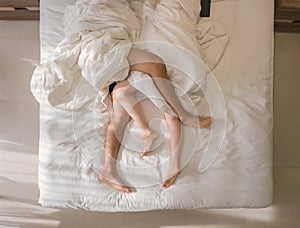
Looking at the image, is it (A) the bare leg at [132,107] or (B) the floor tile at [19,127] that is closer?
(A) the bare leg at [132,107]

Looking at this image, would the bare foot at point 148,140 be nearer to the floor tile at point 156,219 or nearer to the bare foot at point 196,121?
the bare foot at point 196,121

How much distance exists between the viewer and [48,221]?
2291mm

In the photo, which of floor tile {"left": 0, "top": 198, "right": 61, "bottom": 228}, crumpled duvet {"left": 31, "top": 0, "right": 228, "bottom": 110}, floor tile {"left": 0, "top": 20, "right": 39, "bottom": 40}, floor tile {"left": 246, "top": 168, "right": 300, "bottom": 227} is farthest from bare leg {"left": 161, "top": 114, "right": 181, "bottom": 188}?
floor tile {"left": 0, "top": 20, "right": 39, "bottom": 40}

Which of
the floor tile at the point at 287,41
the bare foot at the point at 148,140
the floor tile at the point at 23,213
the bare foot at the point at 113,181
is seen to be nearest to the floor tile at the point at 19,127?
the floor tile at the point at 23,213

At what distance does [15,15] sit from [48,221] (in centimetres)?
116

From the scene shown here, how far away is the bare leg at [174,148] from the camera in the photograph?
1.81m

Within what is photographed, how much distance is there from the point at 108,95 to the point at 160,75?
0.83 feet

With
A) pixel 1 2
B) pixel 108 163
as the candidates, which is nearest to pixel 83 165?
pixel 108 163

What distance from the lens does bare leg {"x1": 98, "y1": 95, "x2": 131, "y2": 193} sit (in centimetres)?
183

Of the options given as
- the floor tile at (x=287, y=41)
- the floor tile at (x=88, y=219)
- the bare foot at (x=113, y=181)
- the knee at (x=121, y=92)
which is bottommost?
the floor tile at (x=88, y=219)

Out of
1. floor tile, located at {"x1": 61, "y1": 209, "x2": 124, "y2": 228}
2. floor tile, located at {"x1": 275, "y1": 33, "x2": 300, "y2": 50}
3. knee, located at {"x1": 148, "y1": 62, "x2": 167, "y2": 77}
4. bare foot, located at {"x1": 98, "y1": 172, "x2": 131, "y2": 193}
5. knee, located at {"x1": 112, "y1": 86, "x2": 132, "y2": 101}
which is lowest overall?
floor tile, located at {"x1": 61, "y1": 209, "x2": 124, "y2": 228}

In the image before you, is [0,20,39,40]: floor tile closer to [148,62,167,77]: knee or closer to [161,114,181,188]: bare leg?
[148,62,167,77]: knee

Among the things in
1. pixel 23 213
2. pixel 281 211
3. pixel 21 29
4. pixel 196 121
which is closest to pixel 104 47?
pixel 196 121

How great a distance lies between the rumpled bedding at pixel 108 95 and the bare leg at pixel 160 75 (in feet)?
0.09
